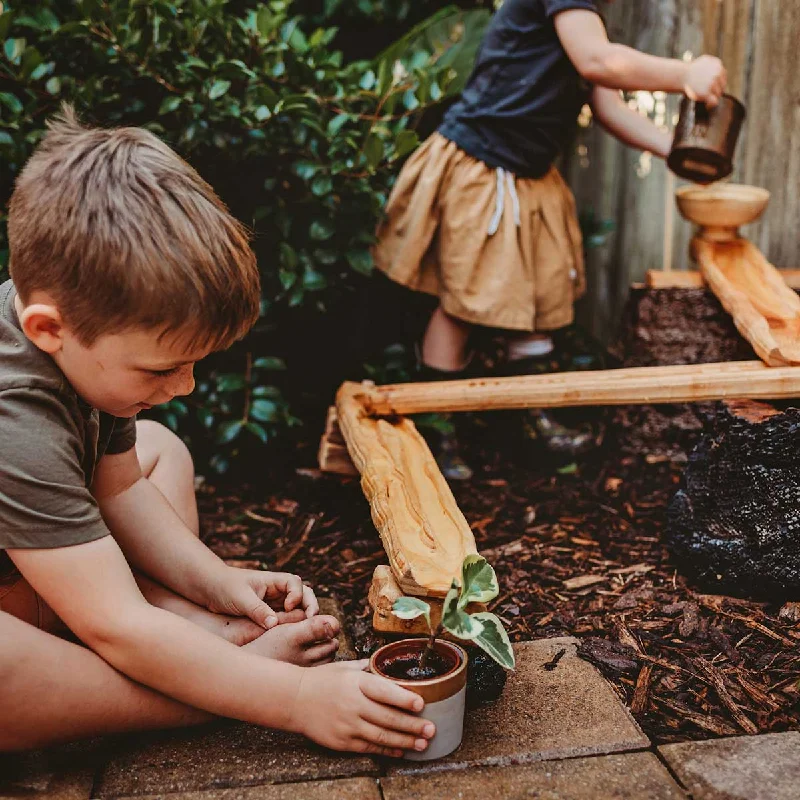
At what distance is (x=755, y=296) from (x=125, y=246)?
2044 millimetres

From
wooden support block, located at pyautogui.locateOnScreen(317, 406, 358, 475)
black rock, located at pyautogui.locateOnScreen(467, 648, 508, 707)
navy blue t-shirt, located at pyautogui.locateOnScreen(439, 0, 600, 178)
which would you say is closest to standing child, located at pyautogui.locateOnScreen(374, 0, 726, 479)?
navy blue t-shirt, located at pyautogui.locateOnScreen(439, 0, 600, 178)

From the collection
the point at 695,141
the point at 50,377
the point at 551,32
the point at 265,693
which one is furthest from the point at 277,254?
the point at 265,693

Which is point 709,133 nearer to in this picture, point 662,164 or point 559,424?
point 662,164

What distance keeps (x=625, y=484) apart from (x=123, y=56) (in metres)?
2.02

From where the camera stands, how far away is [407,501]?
212cm

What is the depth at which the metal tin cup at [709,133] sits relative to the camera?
9.08 ft

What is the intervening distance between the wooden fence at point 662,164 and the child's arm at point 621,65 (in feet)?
1.71

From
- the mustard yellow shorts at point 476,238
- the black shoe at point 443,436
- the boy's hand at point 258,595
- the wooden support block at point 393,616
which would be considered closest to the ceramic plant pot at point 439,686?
the wooden support block at point 393,616

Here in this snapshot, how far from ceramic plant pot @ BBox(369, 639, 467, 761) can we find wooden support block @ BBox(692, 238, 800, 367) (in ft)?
4.26

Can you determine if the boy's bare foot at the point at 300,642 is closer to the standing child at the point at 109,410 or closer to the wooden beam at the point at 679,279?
the standing child at the point at 109,410

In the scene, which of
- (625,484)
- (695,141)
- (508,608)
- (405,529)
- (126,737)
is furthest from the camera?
(625,484)

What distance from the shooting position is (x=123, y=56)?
2814mm

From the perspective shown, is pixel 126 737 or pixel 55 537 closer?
pixel 55 537

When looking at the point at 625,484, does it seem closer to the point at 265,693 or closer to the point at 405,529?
the point at 405,529
